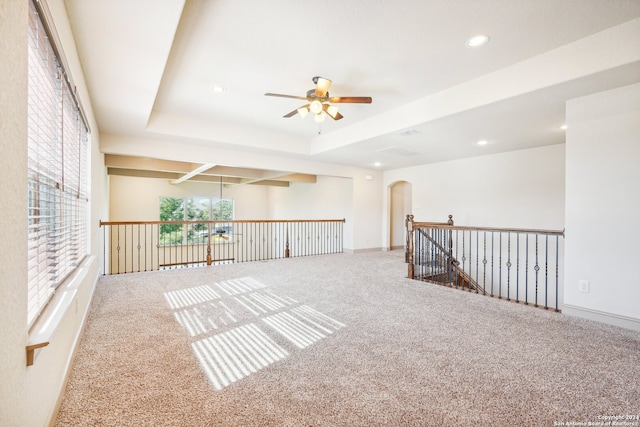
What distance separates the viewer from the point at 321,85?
3.19 m

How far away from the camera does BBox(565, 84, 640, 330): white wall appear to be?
2.80 m

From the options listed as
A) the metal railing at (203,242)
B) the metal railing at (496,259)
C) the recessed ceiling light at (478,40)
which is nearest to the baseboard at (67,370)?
the recessed ceiling light at (478,40)

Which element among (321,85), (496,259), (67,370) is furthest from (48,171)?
(496,259)

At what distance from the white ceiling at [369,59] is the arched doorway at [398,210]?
4.14 m

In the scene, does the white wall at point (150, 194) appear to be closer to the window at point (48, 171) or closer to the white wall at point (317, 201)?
the white wall at point (317, 201)

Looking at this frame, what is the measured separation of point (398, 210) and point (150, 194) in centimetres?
818

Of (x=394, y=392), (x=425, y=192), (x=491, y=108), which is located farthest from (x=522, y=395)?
(x=425, y=192)

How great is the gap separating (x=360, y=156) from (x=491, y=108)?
314 cm

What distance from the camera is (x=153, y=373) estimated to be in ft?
6.46

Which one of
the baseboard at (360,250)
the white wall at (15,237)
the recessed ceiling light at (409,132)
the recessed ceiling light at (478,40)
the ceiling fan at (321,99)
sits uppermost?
the recessed ceiling light at (478,40)

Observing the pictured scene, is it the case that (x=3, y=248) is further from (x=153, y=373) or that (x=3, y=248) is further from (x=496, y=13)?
(x=496, y=13)

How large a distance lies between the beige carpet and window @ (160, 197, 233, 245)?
261 inches

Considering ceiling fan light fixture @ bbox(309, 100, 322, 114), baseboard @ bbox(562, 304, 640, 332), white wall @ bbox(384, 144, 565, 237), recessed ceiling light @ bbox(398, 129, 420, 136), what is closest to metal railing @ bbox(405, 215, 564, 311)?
white wall @ bbox(384, 144, 565, 237)

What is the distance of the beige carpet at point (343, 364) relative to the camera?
1.60m
